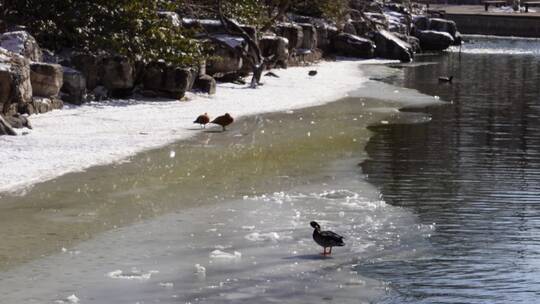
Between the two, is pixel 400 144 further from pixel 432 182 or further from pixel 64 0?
pixel 64 0

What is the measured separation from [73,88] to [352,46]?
27545 mm

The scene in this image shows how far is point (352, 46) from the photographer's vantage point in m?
48.7

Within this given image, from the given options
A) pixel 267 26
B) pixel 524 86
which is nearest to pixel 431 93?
pixel 524 86

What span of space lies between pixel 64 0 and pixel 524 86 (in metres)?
17.1

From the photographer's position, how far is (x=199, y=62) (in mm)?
26828

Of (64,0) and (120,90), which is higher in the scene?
(64,0)

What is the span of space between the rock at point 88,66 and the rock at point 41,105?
2.12 meters

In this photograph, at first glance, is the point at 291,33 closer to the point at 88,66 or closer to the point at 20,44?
the point at 88,66

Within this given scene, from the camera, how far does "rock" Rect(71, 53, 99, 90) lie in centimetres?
2428

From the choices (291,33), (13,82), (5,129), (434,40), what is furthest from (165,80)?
(434,40)

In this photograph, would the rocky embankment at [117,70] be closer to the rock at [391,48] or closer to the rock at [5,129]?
the rock at [5,129]

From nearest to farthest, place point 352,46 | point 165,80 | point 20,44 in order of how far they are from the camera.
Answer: point 20,44 → point 165,80 → point 352,46

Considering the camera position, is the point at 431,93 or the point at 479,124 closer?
the point at 479,124

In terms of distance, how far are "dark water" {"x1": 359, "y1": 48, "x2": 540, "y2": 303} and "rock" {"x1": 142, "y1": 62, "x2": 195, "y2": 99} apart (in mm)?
6075
